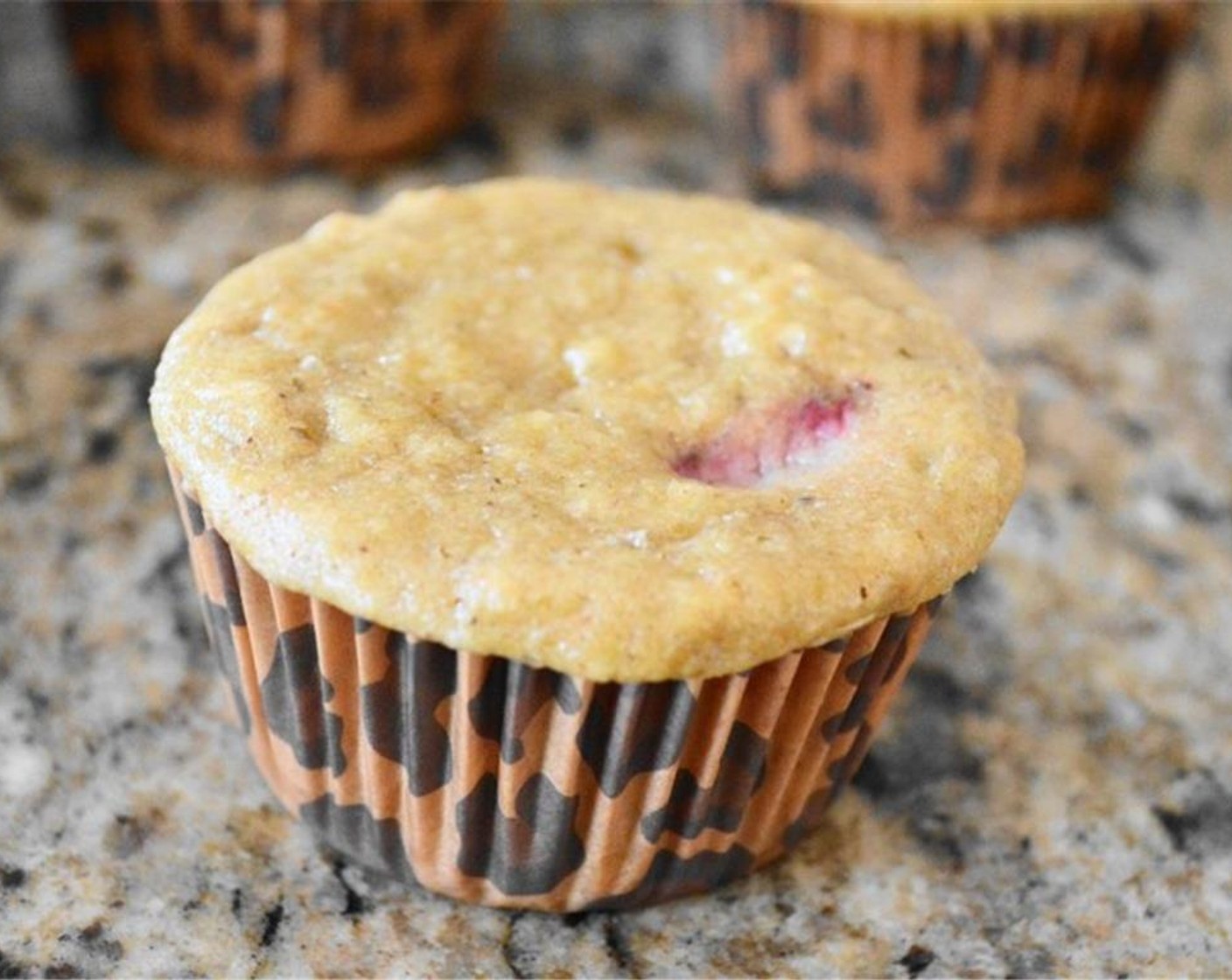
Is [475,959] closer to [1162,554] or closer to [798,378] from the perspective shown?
[798,378]

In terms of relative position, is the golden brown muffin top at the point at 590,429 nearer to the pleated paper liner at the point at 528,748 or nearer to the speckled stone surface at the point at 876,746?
the pleated paper liner at the point at 528,748

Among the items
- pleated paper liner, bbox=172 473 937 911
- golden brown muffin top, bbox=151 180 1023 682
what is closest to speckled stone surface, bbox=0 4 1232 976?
pleated paper liner, bbox=172 473 937 911

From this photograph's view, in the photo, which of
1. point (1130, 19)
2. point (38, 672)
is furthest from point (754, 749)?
point (1130, 19)

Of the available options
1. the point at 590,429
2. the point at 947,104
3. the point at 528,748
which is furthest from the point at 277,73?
the point at 528,748

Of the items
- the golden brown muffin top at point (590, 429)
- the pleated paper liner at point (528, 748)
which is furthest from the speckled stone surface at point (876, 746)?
the golden brown muffin top at point (590, 429)

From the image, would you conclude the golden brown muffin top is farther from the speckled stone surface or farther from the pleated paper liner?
the speckled stone surface

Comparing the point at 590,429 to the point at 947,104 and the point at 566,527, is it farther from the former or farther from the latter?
the point at 947,104
